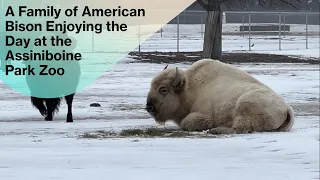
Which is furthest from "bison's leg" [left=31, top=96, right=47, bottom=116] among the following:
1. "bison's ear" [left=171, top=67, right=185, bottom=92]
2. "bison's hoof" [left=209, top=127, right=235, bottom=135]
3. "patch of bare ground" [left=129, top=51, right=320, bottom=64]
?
"patch of bare ground" [left=129, top=51, right=320, bottom=64]

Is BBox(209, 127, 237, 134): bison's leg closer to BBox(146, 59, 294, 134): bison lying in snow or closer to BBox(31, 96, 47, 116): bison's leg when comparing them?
→ BBox(146, 59, 294, 134): bison lying in snow

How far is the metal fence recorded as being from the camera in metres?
41.3

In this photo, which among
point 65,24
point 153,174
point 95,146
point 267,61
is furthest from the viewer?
point 267,61

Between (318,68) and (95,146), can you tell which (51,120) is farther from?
(318,68)

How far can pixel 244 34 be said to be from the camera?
189 ft

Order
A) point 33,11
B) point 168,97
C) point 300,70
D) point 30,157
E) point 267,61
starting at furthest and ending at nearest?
1. point 267,61
2. point 300,70
3. point 33,11
4. point 168,97
5. point 30,157

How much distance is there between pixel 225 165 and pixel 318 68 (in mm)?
18848

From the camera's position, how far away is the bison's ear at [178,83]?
1119 cm

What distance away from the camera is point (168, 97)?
1123 cm

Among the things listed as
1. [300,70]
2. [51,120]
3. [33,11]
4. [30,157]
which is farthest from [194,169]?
[300,70]

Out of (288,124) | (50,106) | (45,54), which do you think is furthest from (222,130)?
(50,106)

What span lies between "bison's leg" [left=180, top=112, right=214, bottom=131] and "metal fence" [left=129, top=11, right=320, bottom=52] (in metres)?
26.3

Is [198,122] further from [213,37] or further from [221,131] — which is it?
[213,37]

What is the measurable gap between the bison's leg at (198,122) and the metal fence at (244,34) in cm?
2626
